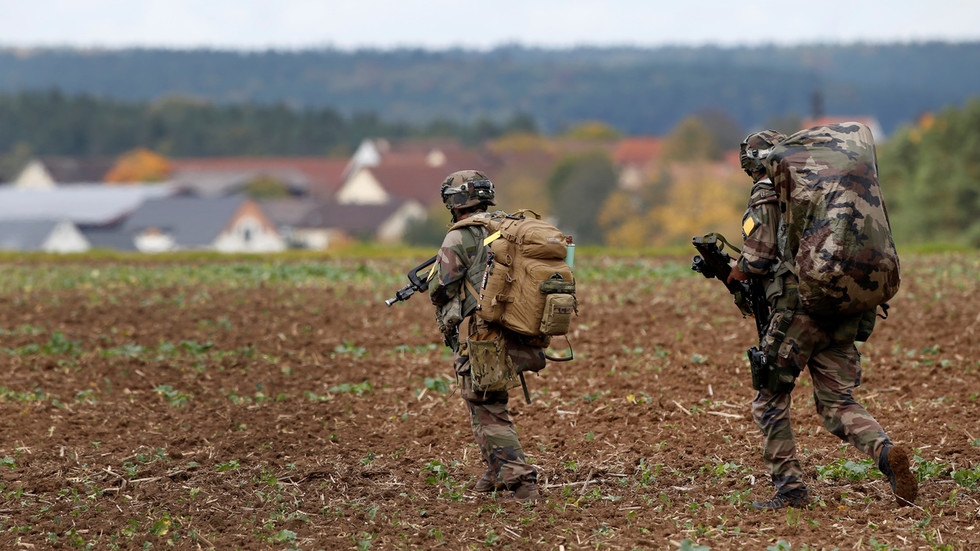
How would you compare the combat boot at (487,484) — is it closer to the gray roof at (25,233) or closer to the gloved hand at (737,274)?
the gloved hand at (737,274)

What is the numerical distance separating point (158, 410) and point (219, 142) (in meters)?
164

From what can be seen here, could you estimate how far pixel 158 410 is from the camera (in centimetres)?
1266

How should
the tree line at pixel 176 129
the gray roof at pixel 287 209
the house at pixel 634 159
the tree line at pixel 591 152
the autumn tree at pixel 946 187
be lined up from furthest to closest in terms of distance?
1. the tree line at pixel 176 129
2. the gray roof at pixel 287 209
3. the house at pixel 634 159
4. the tree line at pixel 591 152
5. the autumn tree at pixel 946 187

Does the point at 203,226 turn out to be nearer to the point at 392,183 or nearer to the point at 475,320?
the point at 392,183

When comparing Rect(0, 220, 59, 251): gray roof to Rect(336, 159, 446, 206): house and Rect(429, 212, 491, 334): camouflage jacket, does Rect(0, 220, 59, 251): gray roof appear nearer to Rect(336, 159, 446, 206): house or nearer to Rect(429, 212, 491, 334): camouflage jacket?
Rect(336, 159, 446, 206): house

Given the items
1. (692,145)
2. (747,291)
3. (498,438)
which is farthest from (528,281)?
(692,145)

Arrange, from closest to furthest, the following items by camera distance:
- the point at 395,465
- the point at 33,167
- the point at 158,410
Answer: the point at 395,465
the point at 158,410
the point at 33,167

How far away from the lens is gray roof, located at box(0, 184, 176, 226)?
115 metres

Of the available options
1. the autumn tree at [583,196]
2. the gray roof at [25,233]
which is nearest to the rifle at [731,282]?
the autumn tree at [583,196]

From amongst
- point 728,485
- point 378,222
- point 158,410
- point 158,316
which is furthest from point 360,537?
point 378,222

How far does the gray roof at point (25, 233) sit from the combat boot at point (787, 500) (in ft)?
342

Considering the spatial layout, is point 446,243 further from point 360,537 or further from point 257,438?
point 257,438

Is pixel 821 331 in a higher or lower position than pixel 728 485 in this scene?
higher

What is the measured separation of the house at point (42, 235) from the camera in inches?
4222
